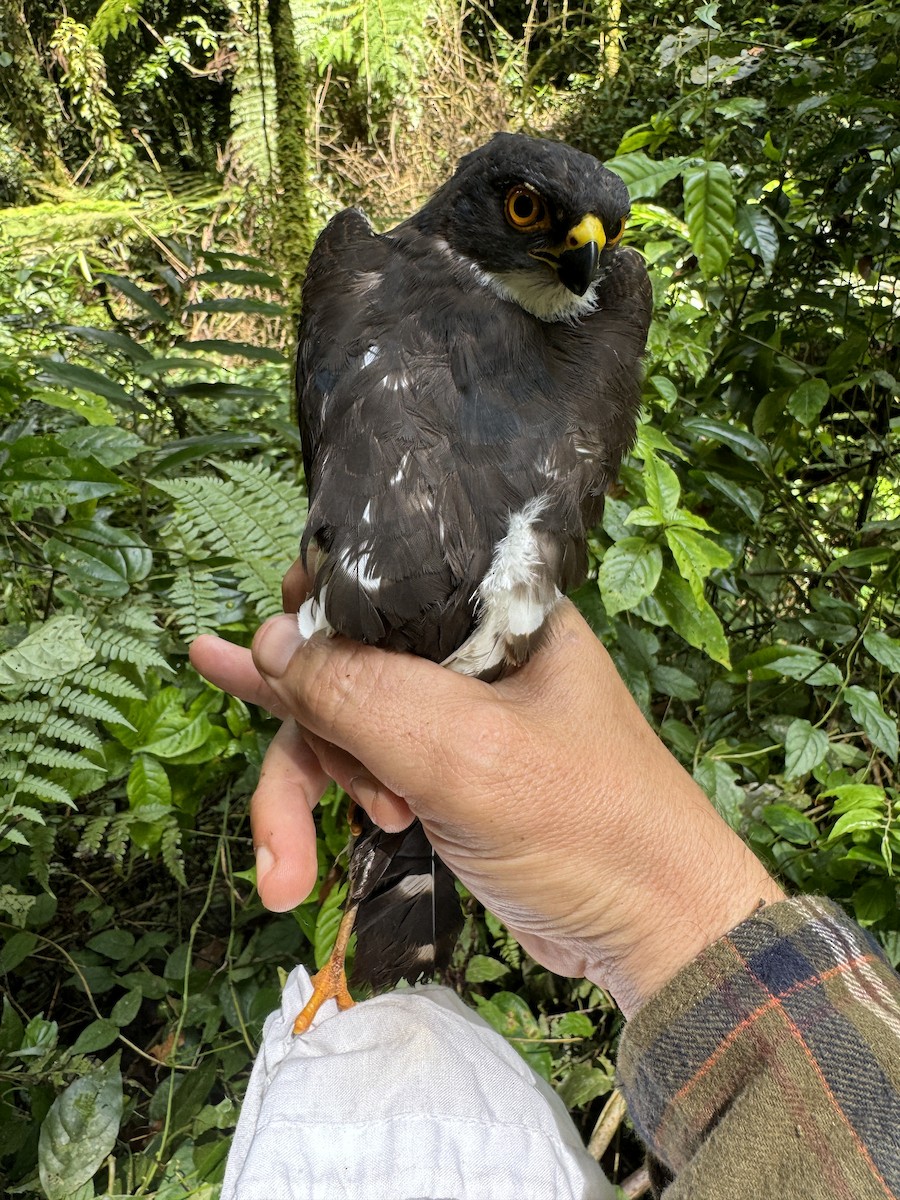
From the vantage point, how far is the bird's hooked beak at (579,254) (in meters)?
1.14

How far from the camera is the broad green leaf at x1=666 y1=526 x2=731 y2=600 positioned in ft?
4.26

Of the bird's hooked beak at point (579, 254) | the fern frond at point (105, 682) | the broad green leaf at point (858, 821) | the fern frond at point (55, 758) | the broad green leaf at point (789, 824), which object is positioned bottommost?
the broad green leaf at point (789, 824)

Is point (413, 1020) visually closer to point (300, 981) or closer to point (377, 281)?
point (300, 981)

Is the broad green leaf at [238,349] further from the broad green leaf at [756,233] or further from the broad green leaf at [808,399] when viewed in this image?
the broad green leaf at [808,399]

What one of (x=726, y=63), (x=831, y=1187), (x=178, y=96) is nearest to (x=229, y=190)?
(x=178, y=96)

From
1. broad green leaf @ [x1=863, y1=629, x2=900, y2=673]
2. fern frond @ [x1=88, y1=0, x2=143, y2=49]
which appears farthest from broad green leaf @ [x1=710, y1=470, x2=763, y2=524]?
fern frond @ [x1=88, y1=0, x2=143, y2=49]

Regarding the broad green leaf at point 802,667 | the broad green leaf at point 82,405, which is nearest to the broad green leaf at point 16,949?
the broad green leaf at point 82,405

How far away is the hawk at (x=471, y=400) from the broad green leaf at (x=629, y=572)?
57mm

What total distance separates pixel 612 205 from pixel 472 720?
76cm

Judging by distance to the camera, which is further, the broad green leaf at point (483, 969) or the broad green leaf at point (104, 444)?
the broad green leaf at point (483, 969)

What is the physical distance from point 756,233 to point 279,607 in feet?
3.93

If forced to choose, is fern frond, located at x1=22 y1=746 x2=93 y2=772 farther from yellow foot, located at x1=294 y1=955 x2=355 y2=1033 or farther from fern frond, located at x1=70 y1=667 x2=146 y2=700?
yellow foot, located at x1=294 y1=955 x2=355 y2=1033

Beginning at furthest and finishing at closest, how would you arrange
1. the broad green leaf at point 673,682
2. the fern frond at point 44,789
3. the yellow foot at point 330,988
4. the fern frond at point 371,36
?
the fern frond at point 371,36
the broad green leaf at point 673,682
the yellow foot at point 330,988
the fern frond at point 44,789

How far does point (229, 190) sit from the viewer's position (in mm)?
5574
